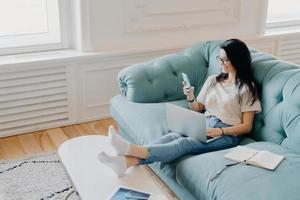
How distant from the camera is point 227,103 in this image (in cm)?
227

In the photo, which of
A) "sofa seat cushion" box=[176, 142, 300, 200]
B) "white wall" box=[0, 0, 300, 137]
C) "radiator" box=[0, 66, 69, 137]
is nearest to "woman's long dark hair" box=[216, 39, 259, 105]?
"sofa seat cushion" box=[176, 142, 300, 200]

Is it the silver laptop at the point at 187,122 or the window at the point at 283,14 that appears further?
the window at the point at 283,14

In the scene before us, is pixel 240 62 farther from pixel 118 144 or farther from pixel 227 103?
pixel 118 144

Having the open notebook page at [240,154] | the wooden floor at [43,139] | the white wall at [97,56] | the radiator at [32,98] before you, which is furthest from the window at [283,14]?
the open notebook page at [240,154]

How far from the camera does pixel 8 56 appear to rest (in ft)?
10.3

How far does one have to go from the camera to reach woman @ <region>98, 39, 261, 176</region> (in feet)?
6.77

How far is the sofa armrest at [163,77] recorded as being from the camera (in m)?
2.64

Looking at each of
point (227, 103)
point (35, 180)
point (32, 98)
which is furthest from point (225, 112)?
point (32, 98)

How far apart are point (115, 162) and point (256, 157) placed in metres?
0.67

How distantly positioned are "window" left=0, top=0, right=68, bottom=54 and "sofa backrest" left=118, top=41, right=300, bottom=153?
0.89 m

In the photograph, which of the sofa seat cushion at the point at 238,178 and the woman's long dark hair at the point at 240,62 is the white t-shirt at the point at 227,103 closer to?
the woman's long dark hair at the point at 240,62

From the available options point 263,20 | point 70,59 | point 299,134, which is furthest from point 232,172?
point 263,20

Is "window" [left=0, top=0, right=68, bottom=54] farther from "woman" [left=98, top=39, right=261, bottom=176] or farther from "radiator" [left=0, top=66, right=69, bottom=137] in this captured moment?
"woman" [left=98, top=39, right=261, bottom=176]

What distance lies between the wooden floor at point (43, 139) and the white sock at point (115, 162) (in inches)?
45.0
